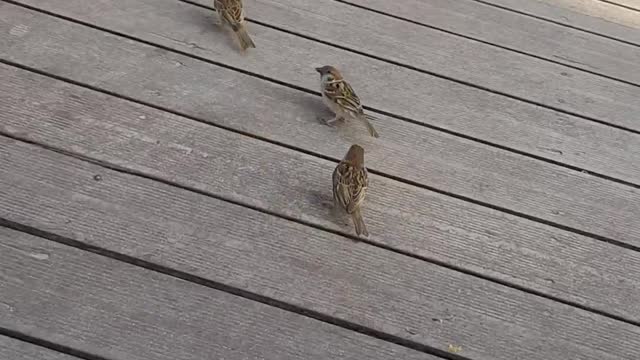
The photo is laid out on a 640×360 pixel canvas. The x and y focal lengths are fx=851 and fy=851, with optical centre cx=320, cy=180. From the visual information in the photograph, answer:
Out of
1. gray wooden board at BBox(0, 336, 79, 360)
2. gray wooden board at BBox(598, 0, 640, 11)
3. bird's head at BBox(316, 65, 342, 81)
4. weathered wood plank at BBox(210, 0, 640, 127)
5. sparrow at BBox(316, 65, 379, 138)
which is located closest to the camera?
gray wooden board at BBox(0, 336, 79, 360)

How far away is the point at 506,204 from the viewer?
263 centimetres

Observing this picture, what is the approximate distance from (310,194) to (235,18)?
93cm

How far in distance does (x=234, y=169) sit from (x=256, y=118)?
0.31 metres

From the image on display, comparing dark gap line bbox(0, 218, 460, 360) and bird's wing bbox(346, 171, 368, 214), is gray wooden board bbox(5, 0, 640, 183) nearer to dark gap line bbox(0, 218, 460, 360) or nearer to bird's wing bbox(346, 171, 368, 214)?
bird's wing bbox(346, 171, 368, 214)

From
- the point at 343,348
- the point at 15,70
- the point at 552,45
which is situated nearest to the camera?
the point at 343,348

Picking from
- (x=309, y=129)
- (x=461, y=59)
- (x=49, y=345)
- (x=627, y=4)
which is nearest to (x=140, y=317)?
(x=49, y=345)

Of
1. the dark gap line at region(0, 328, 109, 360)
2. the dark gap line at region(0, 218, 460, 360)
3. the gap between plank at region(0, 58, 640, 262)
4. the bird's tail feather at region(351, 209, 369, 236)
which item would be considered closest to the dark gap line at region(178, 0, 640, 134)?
the gap between plank at region(0, 58, 640, 262)

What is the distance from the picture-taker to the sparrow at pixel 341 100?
277cm

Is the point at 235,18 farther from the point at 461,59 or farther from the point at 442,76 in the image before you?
the point at 461,59

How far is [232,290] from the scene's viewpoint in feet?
6.98

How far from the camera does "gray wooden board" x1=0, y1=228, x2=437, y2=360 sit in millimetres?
1940

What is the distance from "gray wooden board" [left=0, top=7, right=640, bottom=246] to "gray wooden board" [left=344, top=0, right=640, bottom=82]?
85cm

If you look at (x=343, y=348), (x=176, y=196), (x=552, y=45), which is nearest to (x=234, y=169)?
(x=176, y=196)

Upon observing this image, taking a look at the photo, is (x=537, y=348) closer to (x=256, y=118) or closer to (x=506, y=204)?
(x=506, y=204)
